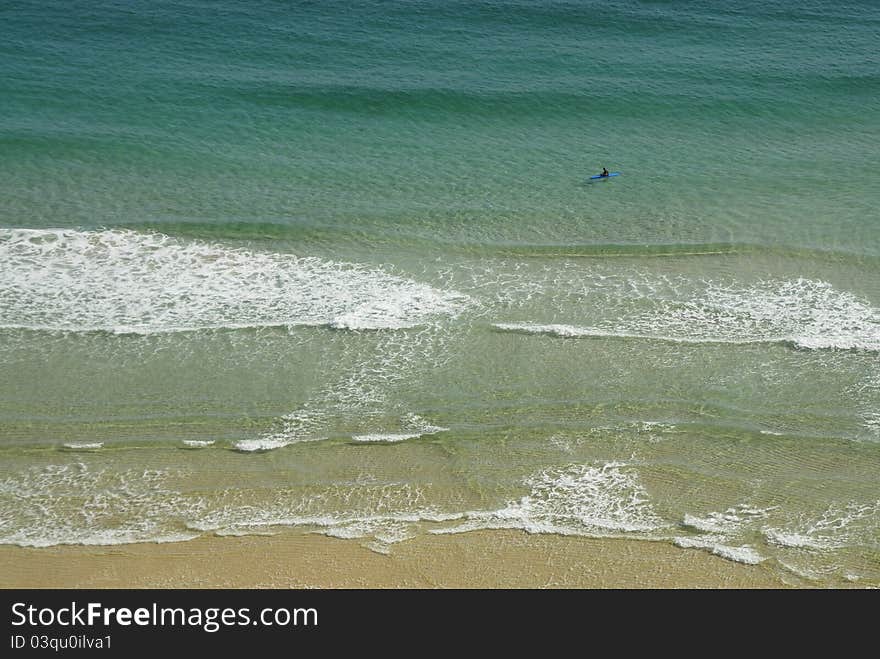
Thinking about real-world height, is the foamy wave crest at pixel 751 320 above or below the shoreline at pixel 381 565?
above

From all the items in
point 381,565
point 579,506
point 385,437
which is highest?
point 385,437

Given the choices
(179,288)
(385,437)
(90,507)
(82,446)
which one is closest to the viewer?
(90,507)

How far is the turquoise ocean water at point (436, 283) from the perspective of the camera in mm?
13273

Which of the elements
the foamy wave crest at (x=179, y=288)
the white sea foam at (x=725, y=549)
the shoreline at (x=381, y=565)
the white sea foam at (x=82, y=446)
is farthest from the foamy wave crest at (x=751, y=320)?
the white sea foam at (x=82, y=446)

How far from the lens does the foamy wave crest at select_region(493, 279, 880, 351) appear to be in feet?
55.9

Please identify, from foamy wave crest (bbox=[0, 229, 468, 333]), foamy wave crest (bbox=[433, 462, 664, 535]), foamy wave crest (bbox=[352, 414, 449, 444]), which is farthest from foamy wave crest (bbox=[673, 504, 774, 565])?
foamy wave crest (bbox=[0, 229, 468, 333])

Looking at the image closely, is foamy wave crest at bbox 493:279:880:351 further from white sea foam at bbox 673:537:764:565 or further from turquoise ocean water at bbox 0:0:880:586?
white sea foam at bbox 673:537:764:565

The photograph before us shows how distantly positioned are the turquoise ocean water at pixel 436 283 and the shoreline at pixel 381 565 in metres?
0.28

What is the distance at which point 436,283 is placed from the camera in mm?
18750

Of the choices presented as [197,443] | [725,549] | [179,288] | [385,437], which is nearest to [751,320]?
[725,549]

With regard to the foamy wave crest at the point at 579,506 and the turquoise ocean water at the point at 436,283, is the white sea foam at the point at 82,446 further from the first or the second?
the foamy wave crest at the point at 579,506

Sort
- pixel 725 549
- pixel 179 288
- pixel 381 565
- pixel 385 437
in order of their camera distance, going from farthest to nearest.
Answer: pixel 179 288 → pixel 385 437 → pixel 725 549 → pixel 381 565

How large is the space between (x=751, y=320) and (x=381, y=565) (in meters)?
9.33

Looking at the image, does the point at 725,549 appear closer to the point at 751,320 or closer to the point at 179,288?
the point at 751,320
